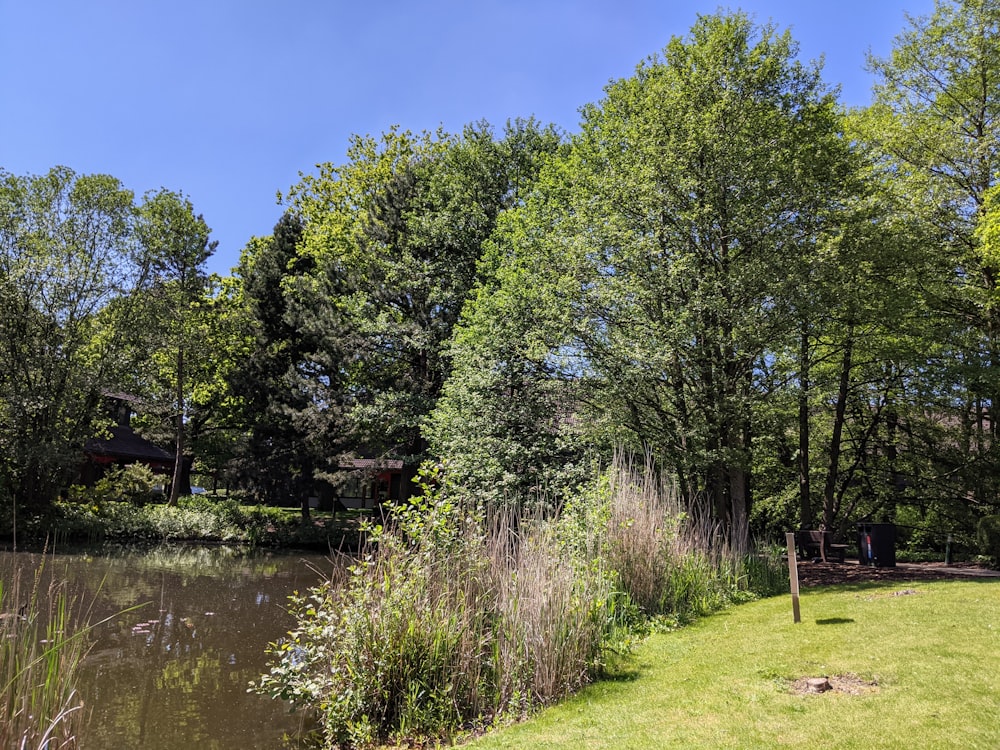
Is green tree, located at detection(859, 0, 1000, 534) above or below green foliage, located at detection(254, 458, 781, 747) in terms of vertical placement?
above

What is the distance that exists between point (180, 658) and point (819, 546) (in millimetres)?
13843

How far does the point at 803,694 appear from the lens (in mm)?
5047

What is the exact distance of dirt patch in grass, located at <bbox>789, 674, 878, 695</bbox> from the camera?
5020 millimetres

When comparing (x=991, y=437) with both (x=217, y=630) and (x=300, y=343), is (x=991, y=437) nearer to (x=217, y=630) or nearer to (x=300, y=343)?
(x=217, y=630)

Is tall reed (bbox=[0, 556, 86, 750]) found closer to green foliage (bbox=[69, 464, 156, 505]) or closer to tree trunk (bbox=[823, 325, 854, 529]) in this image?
tree trunk (bbox=[823, 325, 854, 529])

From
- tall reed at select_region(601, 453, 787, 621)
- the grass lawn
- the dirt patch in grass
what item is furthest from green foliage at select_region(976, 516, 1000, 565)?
the dirt patch in grass

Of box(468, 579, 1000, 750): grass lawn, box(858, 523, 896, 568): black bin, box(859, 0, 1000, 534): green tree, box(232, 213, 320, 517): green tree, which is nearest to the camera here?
box(468, 579, 1000, 750): grass lawn

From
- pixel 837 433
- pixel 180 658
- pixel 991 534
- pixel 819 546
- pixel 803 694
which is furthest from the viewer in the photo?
pixel 837 433

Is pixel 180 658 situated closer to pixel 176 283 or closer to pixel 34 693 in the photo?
pixel 34 693

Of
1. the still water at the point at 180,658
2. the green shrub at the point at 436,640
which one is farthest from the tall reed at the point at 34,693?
the green shrub at the point at 436,640

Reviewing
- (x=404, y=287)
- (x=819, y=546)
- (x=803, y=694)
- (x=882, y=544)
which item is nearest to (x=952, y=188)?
(x=882, y=544)

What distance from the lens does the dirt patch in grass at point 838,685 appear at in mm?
5020

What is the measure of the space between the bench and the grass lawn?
261 inches

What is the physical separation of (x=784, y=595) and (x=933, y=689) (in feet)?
19.3
